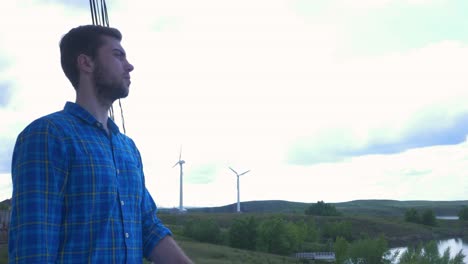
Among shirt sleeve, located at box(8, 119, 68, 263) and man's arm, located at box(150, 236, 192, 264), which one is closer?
shirt sleeve, located at box(8, 119, 68, 263)

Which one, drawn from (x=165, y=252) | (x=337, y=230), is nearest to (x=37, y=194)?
(x=165, y=252)

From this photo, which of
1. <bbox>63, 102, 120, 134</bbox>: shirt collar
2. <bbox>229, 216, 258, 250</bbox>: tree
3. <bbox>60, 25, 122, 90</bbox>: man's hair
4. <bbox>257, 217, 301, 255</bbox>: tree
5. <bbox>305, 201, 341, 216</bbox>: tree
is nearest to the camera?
<bbox>63, 102, 120, 134</bbox>: shirt collar

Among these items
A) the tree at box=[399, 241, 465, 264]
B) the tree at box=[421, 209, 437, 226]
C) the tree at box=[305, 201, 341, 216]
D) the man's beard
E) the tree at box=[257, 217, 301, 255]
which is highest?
the tree at box=[305, 201, 341, 216]

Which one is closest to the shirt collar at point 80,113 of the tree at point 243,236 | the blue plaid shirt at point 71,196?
the blue plaid shirt at point 71,196

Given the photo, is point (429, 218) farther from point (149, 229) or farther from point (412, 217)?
point (149, 229)

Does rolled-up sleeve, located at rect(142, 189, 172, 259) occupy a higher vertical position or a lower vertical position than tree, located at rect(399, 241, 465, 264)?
higher

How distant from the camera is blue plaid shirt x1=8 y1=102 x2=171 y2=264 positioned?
2.18m

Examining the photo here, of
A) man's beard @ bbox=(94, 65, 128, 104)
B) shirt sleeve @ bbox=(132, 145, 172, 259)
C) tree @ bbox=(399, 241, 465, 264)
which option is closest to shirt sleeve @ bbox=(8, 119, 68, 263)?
man's beard @ bbox=(94, 65, 128, 104)

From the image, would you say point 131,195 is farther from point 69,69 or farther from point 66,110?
point 69,69

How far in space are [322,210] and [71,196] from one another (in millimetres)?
123381

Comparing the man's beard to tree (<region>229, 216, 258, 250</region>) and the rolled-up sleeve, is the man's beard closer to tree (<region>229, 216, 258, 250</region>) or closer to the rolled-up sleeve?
the rolled-up sleeve

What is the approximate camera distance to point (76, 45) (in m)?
2.70

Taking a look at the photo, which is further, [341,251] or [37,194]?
[341,251]

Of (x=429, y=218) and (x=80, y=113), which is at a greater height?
(x=429, y=218)
